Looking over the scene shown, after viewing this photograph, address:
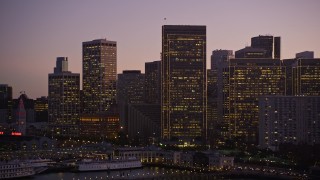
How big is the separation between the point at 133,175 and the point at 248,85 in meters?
47.2

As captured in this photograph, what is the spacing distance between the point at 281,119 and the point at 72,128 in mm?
46828

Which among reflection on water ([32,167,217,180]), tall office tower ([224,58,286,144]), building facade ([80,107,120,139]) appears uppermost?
tall office tower ([224,58,286,144])

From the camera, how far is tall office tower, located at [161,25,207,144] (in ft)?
297

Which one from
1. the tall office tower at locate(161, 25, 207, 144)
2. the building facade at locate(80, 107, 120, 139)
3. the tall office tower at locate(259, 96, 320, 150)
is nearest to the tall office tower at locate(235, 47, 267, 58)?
the tall office tower at locate(161, 25, 207, 144)

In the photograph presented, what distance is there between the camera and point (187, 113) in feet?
298

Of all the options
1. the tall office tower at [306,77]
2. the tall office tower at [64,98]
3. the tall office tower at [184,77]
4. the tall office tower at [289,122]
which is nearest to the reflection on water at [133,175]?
the tall office tower at [289,122]

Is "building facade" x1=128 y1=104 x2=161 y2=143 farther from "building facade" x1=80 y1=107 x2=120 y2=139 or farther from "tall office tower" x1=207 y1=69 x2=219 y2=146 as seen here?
"tall office tower" x1=207 y1=69 x2=219 y2=146

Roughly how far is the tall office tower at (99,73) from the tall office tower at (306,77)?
121ft

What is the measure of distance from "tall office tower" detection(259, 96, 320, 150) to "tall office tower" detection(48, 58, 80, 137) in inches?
1930

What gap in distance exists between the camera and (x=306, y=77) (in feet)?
337

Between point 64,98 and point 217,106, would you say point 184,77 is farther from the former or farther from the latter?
point 64,98

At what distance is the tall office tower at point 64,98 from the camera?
117 meters

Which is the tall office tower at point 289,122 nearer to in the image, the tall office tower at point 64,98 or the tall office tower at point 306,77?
the tall office tower at point 306,77

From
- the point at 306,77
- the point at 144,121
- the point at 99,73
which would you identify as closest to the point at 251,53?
the point at 306,77
